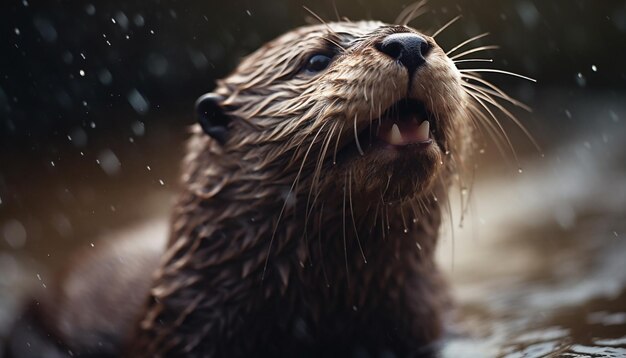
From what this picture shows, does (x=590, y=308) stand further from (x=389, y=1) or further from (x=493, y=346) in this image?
(x=389, y=1)

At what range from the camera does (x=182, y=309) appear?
2734 millimetres

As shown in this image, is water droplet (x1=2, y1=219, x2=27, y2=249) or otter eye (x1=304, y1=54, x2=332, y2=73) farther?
water droplet (x1=2, y1=219, x2=27, y2=249)

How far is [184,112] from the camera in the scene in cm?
767

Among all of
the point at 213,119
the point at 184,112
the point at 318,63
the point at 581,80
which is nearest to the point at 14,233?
the point at 184,112

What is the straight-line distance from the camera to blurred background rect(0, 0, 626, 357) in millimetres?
5125

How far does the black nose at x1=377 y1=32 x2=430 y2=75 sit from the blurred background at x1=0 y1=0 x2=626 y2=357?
2392 mm

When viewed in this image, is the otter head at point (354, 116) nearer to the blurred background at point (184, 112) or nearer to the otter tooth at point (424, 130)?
the otter tooth at point (424, 130)

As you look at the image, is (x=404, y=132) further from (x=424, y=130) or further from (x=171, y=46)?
(x=171, y=46)

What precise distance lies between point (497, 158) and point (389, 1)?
5.00ft

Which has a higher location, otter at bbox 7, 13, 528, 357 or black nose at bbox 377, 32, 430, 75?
black nose at bbox 377, 32, 430, 75

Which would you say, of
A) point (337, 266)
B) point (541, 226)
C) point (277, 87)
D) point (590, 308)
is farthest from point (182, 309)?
point (541, 226)

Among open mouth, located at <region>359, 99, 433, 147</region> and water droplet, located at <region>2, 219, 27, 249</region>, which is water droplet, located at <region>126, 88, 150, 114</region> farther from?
open mouth, located at <region>359, 99, 433, 147</region>

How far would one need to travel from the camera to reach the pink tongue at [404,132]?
2.25 metres

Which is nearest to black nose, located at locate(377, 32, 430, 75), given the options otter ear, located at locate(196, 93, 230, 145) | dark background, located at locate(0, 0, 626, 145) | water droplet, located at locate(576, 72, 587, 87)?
otter ear, located at locate(196, 93, 230, 145)
